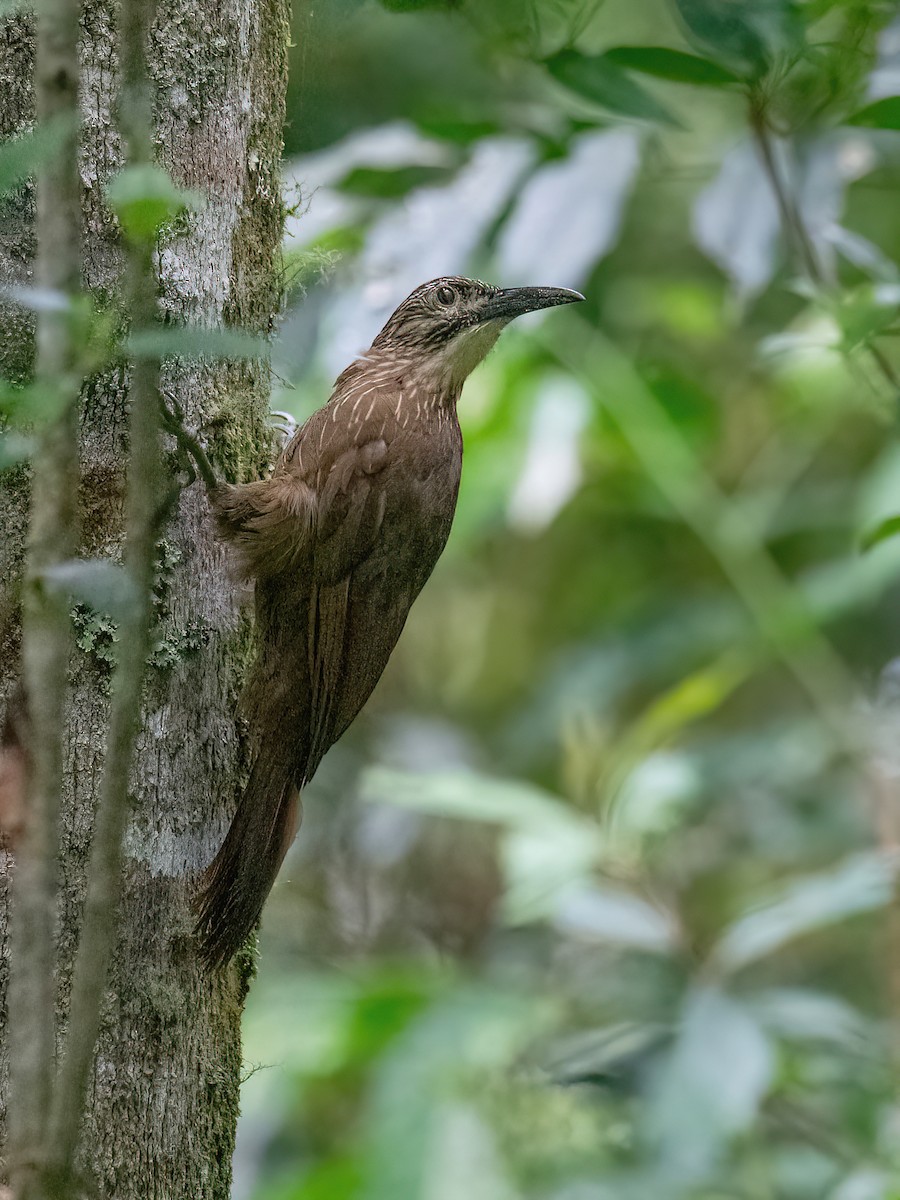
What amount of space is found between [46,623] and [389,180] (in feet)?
5.49

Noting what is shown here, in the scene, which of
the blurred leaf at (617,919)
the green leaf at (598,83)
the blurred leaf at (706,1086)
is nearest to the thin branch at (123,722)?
the green leaf at (598,83)

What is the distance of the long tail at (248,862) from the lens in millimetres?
1752

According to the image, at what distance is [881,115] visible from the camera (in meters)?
2.13

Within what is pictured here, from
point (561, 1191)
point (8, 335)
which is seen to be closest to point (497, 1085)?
point (561, 1191)

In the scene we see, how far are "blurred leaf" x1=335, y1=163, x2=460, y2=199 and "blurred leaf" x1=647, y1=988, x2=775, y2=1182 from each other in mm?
1786

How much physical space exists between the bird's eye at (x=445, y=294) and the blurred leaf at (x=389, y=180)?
0.71 ft

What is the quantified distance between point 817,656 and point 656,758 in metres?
0.80

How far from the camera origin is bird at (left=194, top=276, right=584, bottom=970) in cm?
195

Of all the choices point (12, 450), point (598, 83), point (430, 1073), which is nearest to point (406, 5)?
point (598, 83)

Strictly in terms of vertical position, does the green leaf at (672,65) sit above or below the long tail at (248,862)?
above

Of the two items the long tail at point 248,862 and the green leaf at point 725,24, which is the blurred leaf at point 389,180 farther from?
the long tail at point 248,862

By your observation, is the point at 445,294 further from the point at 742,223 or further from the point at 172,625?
the point at 172,625

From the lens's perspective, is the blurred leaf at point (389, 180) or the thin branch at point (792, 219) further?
the blurred leaf at point (389, 180)

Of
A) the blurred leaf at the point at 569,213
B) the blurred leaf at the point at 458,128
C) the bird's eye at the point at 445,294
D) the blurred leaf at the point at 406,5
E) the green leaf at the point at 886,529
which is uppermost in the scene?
the blurred leaf at the point at 458,128
